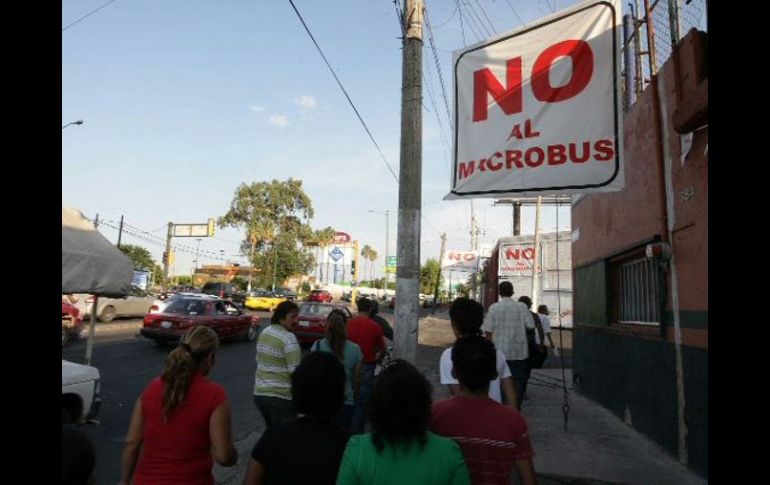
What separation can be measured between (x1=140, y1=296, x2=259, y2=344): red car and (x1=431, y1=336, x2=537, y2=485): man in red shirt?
41.2 feet

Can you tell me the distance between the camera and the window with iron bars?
6.76 metres

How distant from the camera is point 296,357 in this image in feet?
15.2

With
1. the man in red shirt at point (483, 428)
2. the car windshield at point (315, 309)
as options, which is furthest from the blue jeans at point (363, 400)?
the car windshield at point (315, 309)

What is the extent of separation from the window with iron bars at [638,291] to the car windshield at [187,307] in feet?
37.6

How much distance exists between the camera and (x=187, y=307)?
1556 cm

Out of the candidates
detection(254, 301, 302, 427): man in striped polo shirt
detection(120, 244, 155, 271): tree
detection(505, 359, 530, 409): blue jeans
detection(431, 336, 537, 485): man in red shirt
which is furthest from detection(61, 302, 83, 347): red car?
detection(120, 244, 155, 271): tree

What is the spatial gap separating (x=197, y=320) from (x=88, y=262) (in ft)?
30.2

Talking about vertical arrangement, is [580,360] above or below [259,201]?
below
